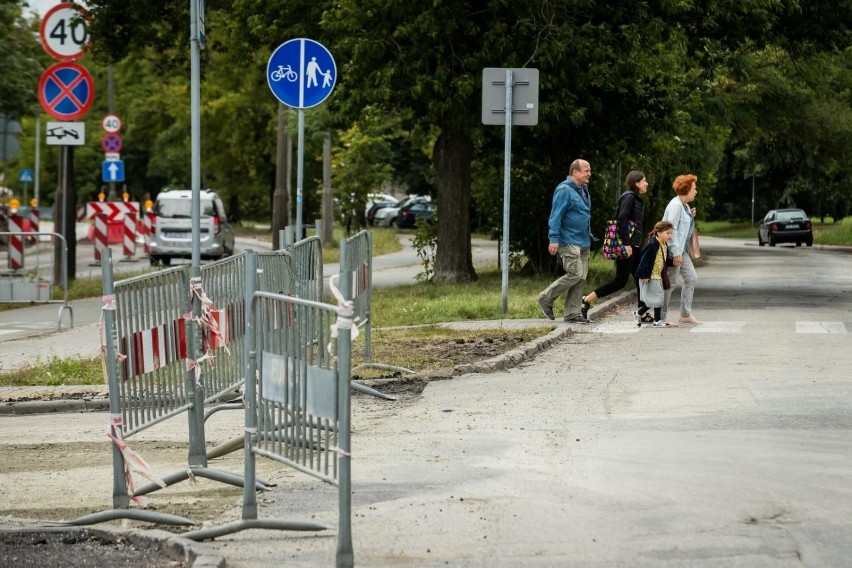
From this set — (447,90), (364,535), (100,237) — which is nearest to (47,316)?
(447,90)

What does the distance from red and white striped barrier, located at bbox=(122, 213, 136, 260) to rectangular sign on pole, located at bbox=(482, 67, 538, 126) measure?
2155 centimetres

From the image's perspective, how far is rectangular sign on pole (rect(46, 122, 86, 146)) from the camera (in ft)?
72.0

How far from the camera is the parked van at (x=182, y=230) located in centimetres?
3859

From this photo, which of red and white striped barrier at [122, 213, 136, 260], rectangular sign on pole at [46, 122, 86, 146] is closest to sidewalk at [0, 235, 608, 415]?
rectangular sign on pole at [46, 122, 86, 146]

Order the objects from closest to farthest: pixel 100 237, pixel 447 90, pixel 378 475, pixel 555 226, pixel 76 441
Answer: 1. pixel 378 475
2. pixel 76 441
3. pixel 555 226
4. pixel 447 90
5. pixel 100 237

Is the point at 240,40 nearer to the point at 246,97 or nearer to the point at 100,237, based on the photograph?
the point at 100,237

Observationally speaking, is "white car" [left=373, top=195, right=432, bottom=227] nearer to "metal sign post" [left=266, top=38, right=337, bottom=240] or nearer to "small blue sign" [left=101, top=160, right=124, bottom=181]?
"small blue sign" [left=101, top=160, right=124, bottom=181]

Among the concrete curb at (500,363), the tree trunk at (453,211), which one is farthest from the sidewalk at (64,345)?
the tree trunk at (453,211)

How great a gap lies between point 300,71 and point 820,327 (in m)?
6.62

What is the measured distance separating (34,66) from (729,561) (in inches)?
1158

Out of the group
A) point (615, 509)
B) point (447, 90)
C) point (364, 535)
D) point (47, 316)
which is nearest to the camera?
point (364, 535)

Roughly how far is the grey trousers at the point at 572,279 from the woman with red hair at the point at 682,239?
1.07 meters

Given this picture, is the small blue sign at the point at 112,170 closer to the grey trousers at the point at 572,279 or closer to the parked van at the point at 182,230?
the parked van at the point at 182,230

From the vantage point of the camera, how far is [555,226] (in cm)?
1722
